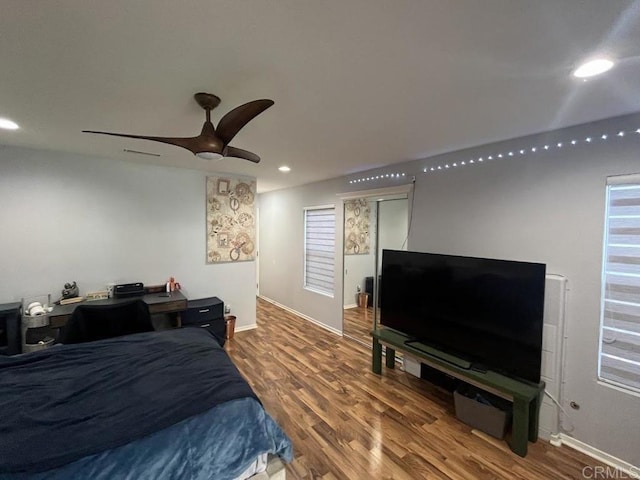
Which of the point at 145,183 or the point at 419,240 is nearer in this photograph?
the point at 419,240

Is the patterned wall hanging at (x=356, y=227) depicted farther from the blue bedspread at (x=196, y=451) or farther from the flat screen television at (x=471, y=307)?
the blue bedspread at (x=196, y=451)

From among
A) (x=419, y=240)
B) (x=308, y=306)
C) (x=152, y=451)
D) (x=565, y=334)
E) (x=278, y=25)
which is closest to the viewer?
(x=278, y=25)

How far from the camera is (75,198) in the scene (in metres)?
3.51

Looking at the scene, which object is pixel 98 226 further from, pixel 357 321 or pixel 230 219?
pixel 357 321

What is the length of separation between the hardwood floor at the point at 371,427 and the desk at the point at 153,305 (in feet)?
3.24

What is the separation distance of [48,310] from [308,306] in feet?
11.7

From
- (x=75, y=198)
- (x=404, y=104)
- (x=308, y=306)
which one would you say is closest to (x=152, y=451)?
(x=404, y=104)

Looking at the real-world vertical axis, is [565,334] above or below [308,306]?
above

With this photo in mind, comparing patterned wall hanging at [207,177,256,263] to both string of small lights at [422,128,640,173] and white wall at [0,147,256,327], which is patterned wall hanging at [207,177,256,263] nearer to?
white wall at [0,147,256,327]

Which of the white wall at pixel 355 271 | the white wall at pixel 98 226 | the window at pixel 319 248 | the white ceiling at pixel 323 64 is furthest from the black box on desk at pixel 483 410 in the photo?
the white wall at pixel 98 226

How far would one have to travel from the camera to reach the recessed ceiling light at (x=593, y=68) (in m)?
1.39

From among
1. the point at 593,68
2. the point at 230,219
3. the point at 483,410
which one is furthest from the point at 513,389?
the point at 230,219

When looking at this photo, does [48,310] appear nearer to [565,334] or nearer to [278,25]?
[278,25]

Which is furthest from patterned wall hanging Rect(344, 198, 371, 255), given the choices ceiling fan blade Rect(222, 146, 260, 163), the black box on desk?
ceiling fan blade Rect(222, 146, 260, 163)
